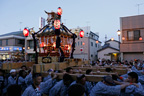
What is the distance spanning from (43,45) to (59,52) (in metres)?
2.63

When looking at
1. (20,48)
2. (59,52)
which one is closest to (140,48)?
(59,52)

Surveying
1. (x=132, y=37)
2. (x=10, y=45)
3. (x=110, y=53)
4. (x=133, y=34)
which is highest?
(x=133, y=34)

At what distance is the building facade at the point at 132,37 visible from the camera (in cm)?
1898

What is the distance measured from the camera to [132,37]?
19453 millimetres

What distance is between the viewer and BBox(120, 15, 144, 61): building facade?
1898cm

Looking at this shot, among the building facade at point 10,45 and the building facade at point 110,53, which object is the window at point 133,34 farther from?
the building facade at point 10,45

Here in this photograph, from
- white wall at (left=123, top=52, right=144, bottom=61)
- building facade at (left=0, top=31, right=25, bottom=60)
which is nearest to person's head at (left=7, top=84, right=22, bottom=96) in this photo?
white wall at (left=123, top=52, right=144, bottom=61)

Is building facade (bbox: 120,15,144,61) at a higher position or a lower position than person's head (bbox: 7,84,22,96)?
higher

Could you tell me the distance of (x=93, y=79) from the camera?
3504 millimetres

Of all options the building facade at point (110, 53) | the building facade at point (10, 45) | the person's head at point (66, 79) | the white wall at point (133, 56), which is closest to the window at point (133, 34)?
the white wall at point (133, 56)

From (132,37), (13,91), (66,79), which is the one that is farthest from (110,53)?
(13,91)

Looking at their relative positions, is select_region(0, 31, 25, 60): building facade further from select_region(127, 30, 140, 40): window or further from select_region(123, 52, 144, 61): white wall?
select_region(127, 30, 140, 40): window

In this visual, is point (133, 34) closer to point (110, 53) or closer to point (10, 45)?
point (110, 53)

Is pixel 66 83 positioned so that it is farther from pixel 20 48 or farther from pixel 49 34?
pixel 20 48
